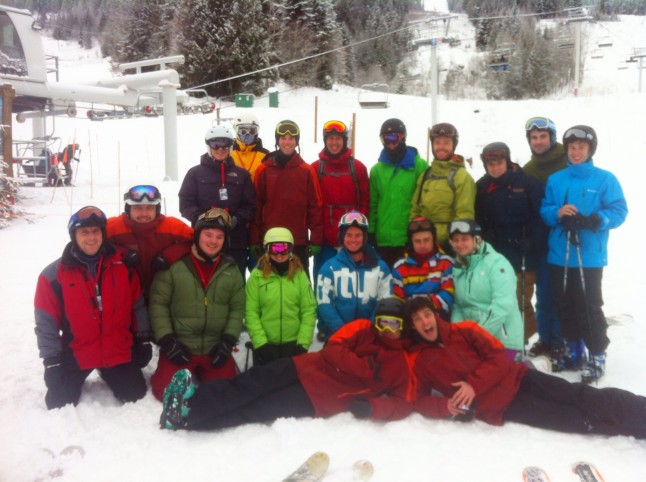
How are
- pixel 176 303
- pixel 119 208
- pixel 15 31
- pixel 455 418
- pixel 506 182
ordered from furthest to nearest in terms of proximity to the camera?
pixel 15 31 → pixel 119 208 → pixel 506 182 → pixel 176 303 → pixel 455 418

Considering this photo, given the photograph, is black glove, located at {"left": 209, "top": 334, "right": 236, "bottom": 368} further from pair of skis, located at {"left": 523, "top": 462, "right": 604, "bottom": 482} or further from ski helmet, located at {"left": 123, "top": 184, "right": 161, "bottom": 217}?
pair of skis, located at {"left": 523, "top": 462, "right": 604, "bottom": 482}

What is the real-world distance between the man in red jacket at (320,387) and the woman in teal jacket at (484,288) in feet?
1.92

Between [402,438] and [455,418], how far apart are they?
39 cm

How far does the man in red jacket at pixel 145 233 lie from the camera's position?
372cm

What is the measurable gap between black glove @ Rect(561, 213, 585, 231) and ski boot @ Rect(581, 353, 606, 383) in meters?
0.88

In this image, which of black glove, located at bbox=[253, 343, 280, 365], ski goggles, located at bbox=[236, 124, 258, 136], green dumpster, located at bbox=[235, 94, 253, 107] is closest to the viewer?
black glove, located at bbox=[253, 343, 280, 365]

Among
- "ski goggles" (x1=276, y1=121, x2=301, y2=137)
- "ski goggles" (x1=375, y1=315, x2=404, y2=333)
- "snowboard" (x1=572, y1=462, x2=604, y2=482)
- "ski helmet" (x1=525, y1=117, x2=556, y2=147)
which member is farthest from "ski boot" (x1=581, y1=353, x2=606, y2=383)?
"ski goggles" (x1=276, y1=121, x2=301, y2=137)

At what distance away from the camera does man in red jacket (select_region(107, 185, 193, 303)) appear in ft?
12.2

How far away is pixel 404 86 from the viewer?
32.9 meters

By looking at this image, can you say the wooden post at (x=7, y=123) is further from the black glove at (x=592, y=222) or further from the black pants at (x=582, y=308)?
the black glove at (x=592, y=222)

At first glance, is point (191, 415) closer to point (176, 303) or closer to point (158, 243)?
point (176, 303)

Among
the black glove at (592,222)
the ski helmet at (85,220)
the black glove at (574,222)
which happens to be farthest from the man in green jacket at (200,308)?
the black glove at (592,222)

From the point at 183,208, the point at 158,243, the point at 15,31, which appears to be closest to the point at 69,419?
the point at 158,243

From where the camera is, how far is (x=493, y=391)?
3127mm
